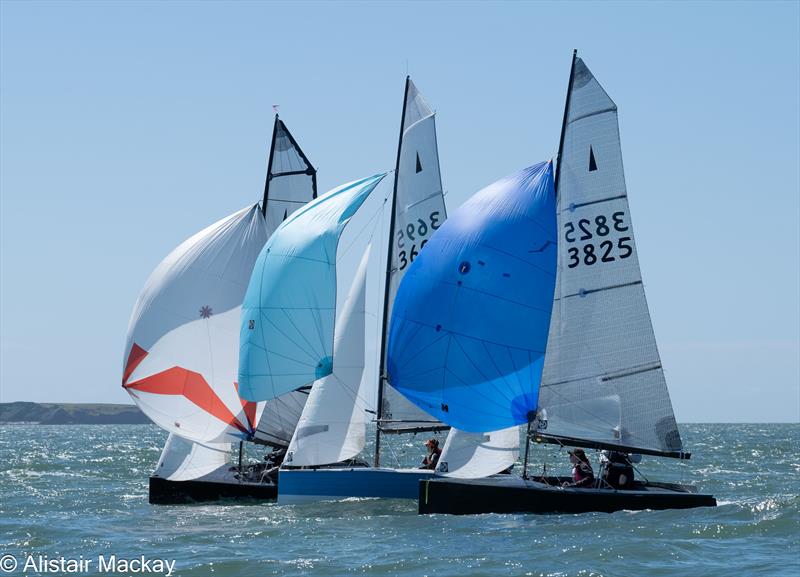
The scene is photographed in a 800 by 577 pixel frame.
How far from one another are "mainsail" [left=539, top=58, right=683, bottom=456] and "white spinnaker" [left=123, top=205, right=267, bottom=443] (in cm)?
745

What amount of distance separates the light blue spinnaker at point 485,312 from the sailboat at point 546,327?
0.02 meters

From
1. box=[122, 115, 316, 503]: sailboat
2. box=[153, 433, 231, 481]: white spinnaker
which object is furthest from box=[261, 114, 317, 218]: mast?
box=[153, 433, 231, 481]: white spinnaker

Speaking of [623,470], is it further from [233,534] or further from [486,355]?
[233,534]

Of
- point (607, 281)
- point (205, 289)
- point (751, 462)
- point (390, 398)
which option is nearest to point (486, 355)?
point (607, 281)

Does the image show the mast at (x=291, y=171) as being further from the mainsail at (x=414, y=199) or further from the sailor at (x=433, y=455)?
the sailor at (x=433, y=455)

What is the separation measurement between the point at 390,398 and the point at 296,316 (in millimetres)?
2736

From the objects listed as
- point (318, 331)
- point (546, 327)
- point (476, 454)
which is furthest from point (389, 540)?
point (318, 331)

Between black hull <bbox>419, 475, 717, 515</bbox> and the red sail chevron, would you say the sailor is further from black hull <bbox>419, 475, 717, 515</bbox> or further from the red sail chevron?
the red sail chevron

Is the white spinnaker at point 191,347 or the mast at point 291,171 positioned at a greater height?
the mast at point 291,171

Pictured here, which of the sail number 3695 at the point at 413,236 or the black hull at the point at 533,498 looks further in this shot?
the sail number 3695 at the point at 413,236

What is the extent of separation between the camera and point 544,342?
24234 millimetres

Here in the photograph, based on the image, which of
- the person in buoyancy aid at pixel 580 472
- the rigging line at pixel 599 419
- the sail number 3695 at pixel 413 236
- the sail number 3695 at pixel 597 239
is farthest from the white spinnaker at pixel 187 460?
the sail number 3695 at pixel 597 239

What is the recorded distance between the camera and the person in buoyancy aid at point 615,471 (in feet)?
79.0
